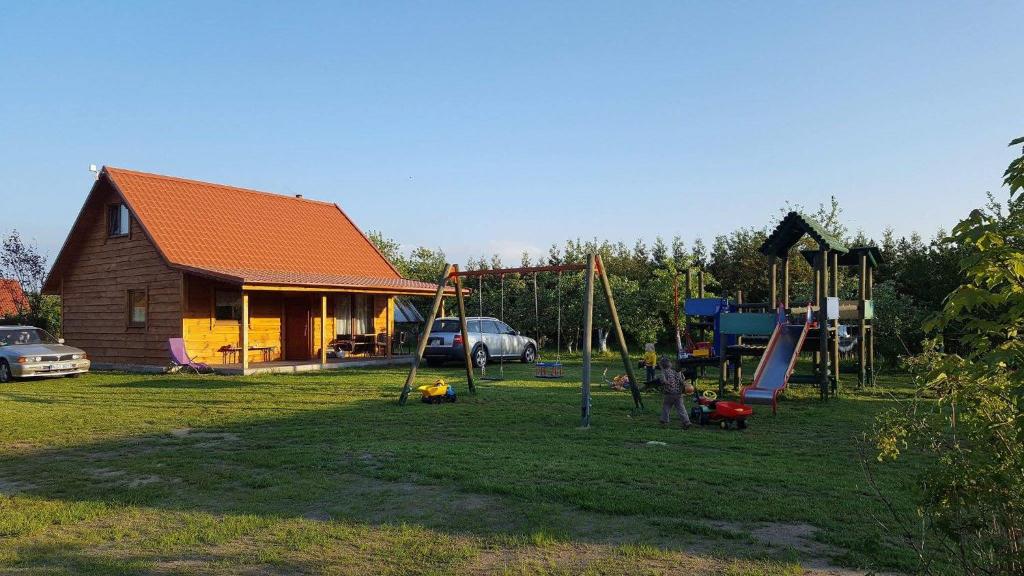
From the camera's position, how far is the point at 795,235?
1545cm

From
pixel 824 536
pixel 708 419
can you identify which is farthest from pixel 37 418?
pixel 824 536

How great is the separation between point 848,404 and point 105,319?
67.2 feet

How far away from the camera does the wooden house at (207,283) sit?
2036cm

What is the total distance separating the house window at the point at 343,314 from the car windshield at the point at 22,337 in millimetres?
7783

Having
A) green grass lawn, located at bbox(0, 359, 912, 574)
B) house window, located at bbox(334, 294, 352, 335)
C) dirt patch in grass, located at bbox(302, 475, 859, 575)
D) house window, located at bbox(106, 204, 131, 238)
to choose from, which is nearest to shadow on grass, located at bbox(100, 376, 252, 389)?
green grass lawn, located at bbox(0, 359, 912, 574)

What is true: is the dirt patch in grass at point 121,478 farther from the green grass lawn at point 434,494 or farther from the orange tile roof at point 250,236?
the orange tile roof at point 250,236

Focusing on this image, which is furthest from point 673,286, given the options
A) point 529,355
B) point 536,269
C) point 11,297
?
point 11,297

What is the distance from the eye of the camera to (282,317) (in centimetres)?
2294

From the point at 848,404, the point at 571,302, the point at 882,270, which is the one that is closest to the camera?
the point at 848,404

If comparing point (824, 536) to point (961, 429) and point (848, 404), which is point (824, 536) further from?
point (848, 404)

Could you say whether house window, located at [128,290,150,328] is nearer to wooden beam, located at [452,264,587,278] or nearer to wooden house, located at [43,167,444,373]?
wooden house, located at [43,167,444,373]

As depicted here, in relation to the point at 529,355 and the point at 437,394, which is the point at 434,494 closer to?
the point at 437,394

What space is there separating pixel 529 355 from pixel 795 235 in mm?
10834

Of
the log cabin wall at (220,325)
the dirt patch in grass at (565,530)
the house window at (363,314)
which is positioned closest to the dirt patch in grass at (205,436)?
the dirt patch in grass at (565,530)
